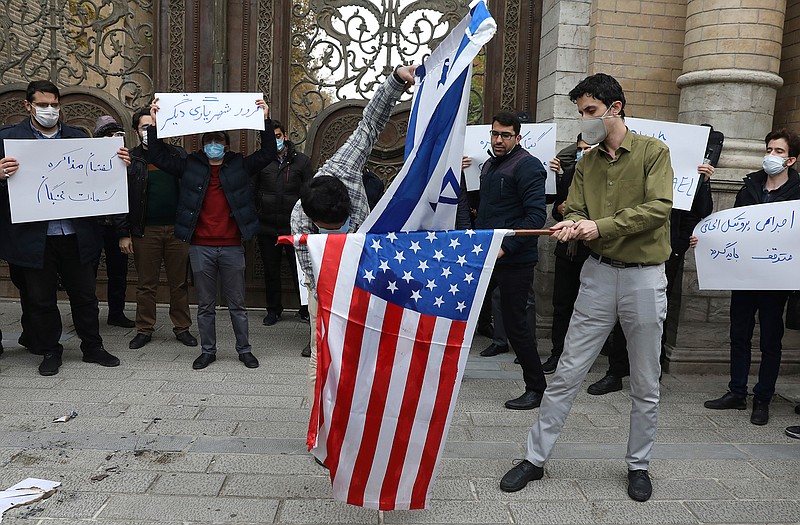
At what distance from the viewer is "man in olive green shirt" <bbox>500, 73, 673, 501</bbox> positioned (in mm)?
3521

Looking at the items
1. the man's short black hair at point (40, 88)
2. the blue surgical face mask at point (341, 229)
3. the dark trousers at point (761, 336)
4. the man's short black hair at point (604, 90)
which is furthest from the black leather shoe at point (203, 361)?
the dark trousers at point (761, 336)

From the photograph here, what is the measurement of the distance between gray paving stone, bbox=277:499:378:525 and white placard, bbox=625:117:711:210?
3.48 metres

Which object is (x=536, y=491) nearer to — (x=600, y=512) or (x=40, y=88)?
(x=600, y=512)

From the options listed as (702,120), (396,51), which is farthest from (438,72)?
(396,51)

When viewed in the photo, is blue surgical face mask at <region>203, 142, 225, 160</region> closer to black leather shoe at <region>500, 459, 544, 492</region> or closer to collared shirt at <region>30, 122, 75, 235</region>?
collared shirt at <region>30, 122, 75, 235</region>

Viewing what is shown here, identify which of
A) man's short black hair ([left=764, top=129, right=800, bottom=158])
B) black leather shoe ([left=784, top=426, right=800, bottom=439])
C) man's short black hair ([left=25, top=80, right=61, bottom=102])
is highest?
man's short black hair ([left=25, top=80, right=61, bottom=102])

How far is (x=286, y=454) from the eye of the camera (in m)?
4.07

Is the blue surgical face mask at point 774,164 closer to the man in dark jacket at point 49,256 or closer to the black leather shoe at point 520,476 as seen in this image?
the black leather shoe at point 520,476

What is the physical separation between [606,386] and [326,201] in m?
3.20

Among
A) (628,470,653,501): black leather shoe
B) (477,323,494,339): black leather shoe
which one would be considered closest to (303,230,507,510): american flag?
(628,470,653,501): black leather shoe

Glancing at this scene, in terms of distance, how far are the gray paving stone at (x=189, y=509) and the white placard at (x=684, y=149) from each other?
151 inches

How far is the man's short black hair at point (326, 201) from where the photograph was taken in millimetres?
3400

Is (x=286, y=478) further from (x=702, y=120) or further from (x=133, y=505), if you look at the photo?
(x=702, y=120)

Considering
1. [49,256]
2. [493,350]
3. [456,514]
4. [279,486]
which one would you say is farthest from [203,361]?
[456,514]
